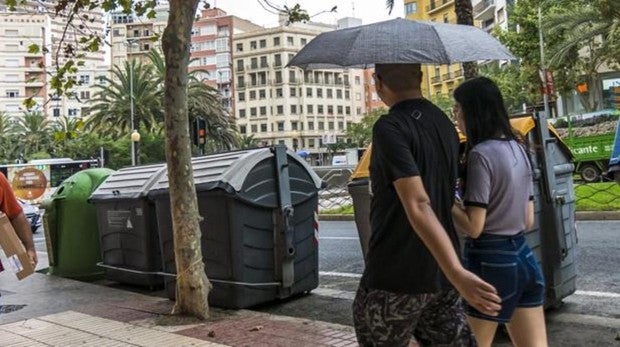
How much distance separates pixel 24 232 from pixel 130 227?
372 cm

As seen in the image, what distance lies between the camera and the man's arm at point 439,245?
86.8 inches

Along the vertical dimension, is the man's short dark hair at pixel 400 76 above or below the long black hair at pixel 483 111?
above

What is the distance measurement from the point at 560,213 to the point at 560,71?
97.2 ft

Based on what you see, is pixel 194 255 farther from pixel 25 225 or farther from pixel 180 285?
pixel 25 225

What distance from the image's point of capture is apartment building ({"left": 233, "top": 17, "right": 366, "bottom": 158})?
112 meters

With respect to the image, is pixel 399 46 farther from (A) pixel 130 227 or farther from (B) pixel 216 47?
(B) pixel 216 47

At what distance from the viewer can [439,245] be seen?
2201 mm

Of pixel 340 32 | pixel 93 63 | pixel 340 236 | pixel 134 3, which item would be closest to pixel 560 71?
pixel 340 236

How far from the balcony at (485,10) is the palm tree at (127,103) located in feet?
113

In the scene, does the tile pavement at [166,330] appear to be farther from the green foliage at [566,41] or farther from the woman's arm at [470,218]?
the green foliage at [566,41]

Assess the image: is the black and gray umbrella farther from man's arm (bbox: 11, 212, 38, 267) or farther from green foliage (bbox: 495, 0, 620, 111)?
green foliage (bbox: 495, 0, 620, 111)

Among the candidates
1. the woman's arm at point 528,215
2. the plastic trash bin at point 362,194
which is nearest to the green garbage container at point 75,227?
the plastic trash bin at point 362,194

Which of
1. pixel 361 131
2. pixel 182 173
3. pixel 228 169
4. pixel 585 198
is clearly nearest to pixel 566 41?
pixel 585 198

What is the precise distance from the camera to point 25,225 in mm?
3963
